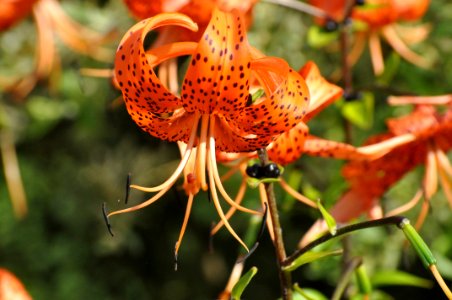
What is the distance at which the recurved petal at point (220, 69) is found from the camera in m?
0.75

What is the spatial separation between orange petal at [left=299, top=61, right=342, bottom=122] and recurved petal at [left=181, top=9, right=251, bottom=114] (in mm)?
95

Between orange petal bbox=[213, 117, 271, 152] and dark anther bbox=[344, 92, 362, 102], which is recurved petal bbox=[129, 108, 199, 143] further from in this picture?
dark anther bbox=[344, 92, 362, 102]

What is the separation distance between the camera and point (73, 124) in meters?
2.41

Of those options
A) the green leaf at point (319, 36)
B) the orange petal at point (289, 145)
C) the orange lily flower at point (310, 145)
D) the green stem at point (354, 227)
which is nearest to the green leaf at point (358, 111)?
the green leaf at point (319, 36)

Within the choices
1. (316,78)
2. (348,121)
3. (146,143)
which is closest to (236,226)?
(146,143)

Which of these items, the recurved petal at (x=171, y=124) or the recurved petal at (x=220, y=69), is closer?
the recurved petal at (x=220, y=69)

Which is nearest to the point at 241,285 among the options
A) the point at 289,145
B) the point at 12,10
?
the point at 289,145

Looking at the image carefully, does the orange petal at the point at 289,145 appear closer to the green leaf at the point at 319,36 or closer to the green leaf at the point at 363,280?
the green leaf at the point at 363,280

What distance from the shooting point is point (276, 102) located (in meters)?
0.82

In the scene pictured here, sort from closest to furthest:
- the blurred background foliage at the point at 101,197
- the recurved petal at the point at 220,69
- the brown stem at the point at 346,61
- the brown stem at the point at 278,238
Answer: the recurved petal at the point at 220,69
the brown stem at the point at 278,238
the brown stem at the point at 346,61
the blurred background foliage at the point at 101,197

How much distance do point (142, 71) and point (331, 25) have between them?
1.77 feet

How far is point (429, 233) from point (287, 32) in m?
0.59

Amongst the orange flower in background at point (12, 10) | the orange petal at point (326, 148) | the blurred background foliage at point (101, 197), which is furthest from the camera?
the blurred background foliage at point (101, 197)

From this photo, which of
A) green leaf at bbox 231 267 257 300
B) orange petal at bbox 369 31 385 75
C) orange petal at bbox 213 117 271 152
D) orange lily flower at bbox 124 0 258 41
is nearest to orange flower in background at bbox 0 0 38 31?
orange lily flower at bbox 124 0 258 41
